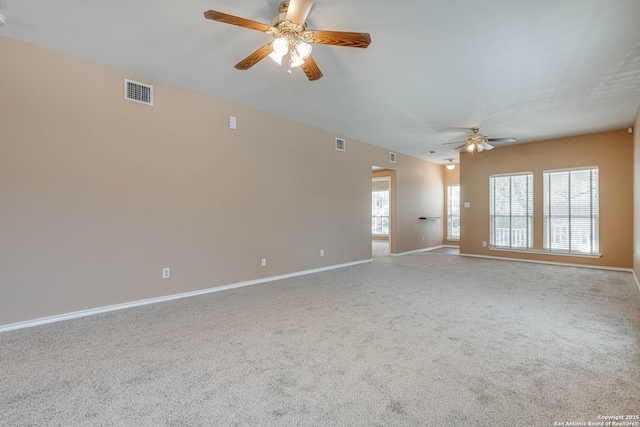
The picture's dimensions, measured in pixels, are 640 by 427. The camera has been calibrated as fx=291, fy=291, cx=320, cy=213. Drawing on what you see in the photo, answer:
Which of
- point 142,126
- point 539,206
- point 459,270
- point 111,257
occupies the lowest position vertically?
point 459,270

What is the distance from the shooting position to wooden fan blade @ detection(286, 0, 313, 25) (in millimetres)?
2053

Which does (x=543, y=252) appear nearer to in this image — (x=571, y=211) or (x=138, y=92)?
(x=571, y=211)

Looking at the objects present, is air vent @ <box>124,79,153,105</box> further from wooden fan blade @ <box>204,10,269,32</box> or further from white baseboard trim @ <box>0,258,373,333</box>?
white baseboard trim @ <box>0,258,373,333</box>

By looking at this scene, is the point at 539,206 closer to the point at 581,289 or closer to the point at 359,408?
the point at 581,289

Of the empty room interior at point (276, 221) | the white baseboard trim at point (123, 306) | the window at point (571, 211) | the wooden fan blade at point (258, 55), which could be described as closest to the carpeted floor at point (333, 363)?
the empty room interior at point (276, 221)

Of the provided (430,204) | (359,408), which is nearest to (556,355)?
(359,408)

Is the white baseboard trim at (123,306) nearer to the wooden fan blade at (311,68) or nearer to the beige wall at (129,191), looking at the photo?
the beige wall at (129,191)

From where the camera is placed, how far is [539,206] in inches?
270

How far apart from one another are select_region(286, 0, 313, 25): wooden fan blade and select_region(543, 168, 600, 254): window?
7091 millimetres

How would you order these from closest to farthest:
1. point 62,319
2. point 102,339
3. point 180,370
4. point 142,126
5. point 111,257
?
1. point 180,370
2. point 102,339
3. point 62,319
4. point 111,257
5. point 142,126

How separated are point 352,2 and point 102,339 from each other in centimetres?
367

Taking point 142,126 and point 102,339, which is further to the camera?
point 142,126

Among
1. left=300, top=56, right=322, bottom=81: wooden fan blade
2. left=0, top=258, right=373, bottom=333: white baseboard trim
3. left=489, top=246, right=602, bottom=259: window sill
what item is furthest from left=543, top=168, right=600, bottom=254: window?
left=300, top=56, right=322, bottom=81: wooden fan blade

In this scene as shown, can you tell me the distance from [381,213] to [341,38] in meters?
9.59
